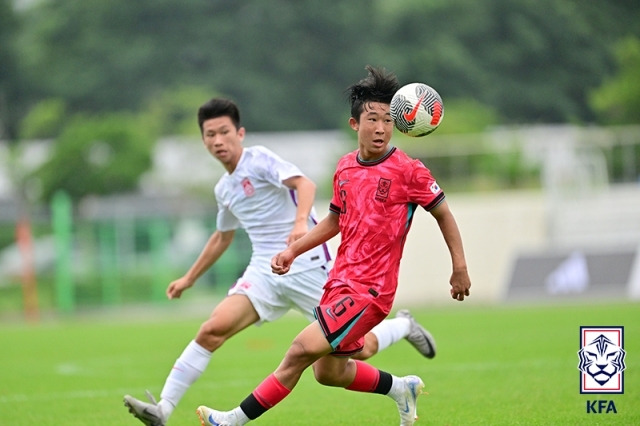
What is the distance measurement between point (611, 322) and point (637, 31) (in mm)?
27575

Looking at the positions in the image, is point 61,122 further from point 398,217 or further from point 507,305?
point 398,217

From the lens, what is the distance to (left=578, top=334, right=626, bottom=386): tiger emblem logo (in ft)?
22.6

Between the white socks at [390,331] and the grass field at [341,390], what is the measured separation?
51cm

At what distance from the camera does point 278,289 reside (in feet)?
26.3

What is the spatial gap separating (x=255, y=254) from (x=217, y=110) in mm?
1075

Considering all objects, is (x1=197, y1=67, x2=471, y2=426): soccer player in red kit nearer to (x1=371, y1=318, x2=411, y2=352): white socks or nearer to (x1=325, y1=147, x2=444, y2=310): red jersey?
(x1=325, y1=147, x2=444, y2=310): red jersey

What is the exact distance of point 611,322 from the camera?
46.9 ft

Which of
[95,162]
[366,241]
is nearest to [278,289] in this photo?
[366,241]

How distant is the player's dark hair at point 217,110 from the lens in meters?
8.14

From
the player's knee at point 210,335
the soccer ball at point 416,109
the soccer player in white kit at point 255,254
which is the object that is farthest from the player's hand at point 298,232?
the soccer ball at point 416,109

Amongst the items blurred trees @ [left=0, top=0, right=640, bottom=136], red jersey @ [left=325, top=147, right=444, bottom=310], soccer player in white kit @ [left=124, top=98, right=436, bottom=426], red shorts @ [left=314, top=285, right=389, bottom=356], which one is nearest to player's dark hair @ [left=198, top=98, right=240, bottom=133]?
soccer player in white kit @ [left=124, top=98, right=436, bottom=426]

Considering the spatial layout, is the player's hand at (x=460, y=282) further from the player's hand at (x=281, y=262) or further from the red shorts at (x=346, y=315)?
the player's hand at (x=281, y=262)

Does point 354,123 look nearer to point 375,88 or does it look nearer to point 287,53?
point 375,88

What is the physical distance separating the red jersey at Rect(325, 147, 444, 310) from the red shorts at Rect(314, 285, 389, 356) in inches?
1.8
